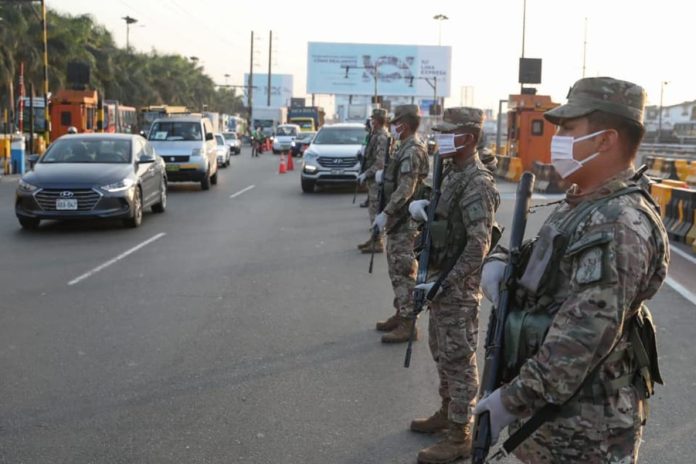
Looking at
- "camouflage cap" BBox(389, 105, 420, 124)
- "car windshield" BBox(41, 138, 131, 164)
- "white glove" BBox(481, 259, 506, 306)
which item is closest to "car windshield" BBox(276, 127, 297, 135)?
"car windshield" BBox(41, 138, 131, 164)

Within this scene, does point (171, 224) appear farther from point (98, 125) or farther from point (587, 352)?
point (98, 125)

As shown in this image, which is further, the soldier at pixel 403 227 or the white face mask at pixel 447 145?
the soldier at pixel 403 227

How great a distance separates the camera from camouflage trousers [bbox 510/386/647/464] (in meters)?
2.29

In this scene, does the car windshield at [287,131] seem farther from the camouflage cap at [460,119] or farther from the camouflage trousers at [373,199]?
the camouflage cap at [460,119]

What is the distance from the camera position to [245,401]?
496 centimetres

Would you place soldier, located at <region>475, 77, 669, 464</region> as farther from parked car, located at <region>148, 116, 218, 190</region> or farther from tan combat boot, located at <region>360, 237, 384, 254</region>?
parked car, located at <region>148, 116, 218, 190</region>

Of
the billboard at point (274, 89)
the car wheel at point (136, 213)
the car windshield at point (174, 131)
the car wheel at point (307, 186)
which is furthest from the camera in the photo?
the billboard at point (274, 89)

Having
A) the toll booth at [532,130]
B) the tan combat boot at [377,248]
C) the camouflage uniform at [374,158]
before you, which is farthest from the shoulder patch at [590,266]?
the toll booth at [532,130]

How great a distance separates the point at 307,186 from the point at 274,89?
361ft

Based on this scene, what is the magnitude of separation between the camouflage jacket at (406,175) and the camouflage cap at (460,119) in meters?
1.90

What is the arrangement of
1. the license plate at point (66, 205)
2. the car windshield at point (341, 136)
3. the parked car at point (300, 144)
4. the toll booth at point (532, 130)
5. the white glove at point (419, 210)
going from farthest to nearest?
1. the parked car at point (300, 144)
2. the toll booth at point (532, 130)
3. the car windshield at point (341, 136)
4. the license plate at point (66, 205)
5. the white glove at point (419, 210)

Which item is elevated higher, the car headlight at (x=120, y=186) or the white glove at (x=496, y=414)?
the white glove at (x=496, y=414)

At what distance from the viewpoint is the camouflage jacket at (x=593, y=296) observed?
2117 millimetres

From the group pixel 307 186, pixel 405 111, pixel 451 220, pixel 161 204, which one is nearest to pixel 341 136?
pixel 307 186
